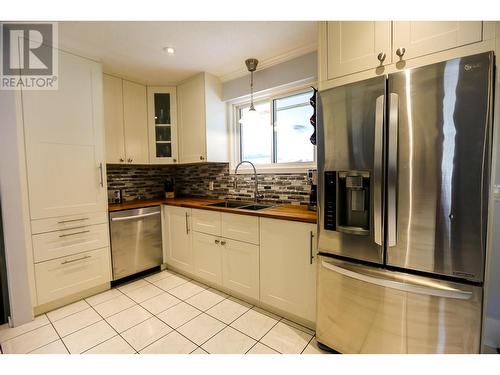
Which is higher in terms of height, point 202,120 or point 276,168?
point 202,120

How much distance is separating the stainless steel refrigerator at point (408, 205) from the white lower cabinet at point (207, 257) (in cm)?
114

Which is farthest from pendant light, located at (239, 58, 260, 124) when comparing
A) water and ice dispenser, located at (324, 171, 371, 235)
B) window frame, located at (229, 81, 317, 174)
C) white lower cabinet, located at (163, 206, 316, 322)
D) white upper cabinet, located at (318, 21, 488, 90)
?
water and ice dispenser, located at (324, 171, 371, 235)

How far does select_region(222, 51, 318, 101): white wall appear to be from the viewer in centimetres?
211

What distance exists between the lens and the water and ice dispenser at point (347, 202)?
1.30 meters

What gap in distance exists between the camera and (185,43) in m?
2.00

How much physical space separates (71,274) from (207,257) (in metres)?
1.23

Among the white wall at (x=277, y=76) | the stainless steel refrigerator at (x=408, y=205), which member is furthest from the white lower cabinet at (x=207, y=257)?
the white wall at (x=277, y=76)

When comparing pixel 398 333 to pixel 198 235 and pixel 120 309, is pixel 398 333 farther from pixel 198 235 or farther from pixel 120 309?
pixel 120 309

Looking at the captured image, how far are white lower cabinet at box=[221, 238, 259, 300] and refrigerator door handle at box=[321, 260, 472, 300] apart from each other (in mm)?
829

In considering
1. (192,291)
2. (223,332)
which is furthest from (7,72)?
(223,332)

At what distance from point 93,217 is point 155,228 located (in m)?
0.66

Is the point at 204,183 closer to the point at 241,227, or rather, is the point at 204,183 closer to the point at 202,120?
the point at 202,120

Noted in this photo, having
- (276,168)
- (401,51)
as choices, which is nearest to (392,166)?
(401,51)

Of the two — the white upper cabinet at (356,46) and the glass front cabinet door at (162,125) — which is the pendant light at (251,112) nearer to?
the white upper cabinet at (356,46)
